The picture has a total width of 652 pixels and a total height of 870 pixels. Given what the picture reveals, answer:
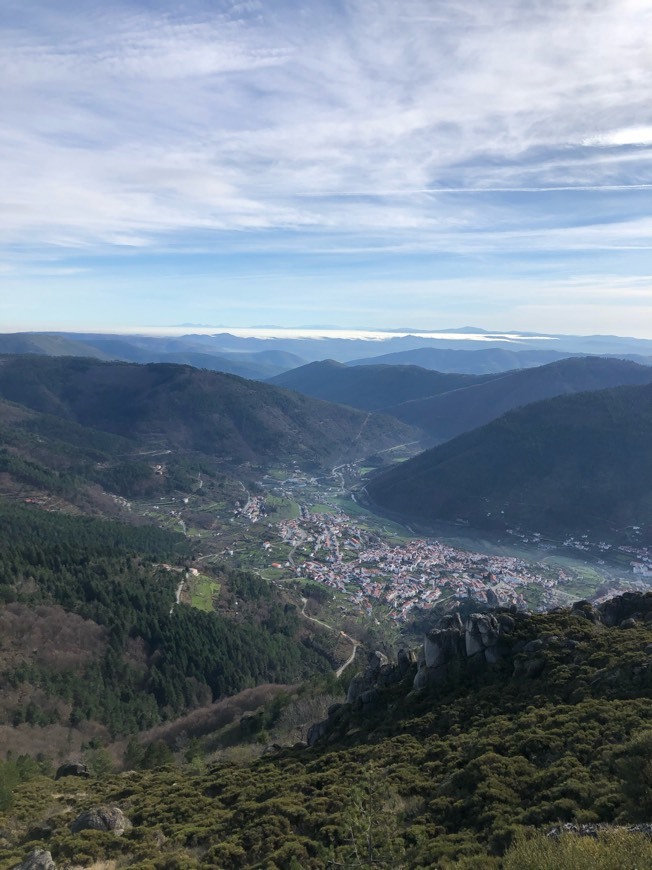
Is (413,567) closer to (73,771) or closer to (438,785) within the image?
(73,771)

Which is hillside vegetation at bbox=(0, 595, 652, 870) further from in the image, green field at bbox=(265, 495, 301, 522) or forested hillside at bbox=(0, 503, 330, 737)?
green field at bbox=(265, 495, 301, 522)

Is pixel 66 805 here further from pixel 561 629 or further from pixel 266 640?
pixel 266 640

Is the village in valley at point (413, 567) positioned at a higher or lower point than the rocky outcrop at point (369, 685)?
lower

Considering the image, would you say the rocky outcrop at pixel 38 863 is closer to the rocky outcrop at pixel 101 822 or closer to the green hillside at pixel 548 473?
the rocky outcrop at pixel 101 822

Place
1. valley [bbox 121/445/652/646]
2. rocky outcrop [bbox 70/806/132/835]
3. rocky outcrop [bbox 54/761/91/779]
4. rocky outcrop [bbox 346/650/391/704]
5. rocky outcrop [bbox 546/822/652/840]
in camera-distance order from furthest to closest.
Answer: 1. valley [bbox 121/445/652/646]
2. rocky outcrop [bbox 346/650/391/704]
3. rocky outcrop [bbox 54/761/91/779]
4. rocky outcrop [bbox 70/806/132/835]
5. rocky outcrop [bbox 546/822/652/840]

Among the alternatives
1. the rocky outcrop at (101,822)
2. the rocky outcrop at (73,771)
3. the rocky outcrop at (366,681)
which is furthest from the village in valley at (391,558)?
the rocky outcrop at (101,822)

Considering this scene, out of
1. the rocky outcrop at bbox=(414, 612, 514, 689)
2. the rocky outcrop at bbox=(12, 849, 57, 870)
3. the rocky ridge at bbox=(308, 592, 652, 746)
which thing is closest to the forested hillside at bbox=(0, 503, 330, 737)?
the rocky ridge at bbox=(308, 592, 652, 746)

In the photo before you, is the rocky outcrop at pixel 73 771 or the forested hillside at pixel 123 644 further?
the forested hillside at pixel 123 644
